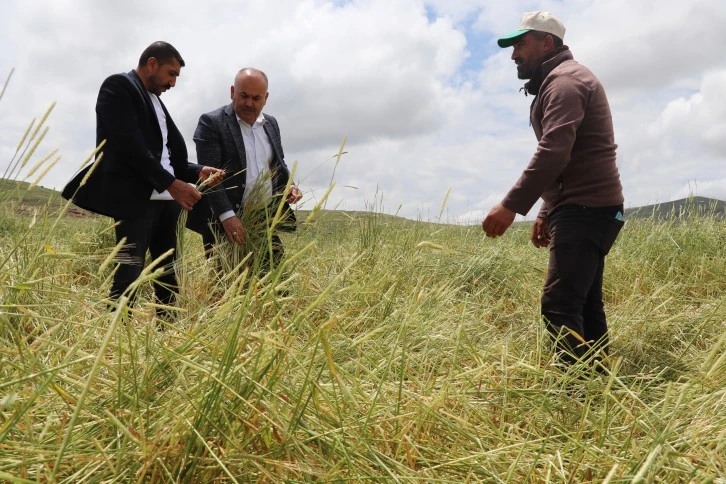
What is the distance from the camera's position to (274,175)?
376 cm

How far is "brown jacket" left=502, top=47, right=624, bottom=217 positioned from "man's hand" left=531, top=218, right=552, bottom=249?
0.32m

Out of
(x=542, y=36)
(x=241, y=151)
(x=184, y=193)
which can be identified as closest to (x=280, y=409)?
(x=184, y=193)

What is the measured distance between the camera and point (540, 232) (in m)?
3.14

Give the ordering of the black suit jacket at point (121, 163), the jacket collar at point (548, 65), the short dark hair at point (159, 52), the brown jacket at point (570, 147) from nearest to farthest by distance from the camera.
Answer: the brown jacket at point (570, 147)
the jacket collar at point (548, 65)
the black suit jacket at point (121, 163)
the short dark hair at point (159, 52)

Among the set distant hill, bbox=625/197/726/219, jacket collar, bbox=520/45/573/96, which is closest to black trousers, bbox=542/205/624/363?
jacket collar, bbox=520/45/573/96

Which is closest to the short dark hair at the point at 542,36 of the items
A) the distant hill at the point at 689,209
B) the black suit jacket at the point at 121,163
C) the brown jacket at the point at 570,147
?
the brown jacket at the point at 570,147

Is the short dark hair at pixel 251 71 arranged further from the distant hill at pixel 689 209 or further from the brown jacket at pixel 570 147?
the distant hill at pixel 689 209

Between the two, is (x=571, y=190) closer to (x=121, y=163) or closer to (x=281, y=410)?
(x=281, y=410)

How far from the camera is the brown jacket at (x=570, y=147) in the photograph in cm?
251

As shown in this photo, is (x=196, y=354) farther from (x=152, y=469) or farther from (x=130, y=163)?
(x=130, y=163)

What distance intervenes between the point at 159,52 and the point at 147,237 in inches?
41.2

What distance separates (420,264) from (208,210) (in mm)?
1603

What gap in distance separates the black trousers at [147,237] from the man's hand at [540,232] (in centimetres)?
189

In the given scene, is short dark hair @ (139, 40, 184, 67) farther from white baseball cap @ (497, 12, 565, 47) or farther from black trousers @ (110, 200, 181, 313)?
white baseball cap @ (497, 12, 565, 47)
